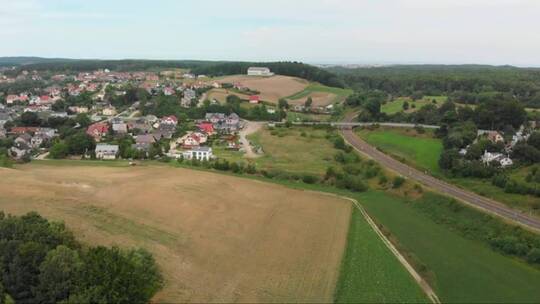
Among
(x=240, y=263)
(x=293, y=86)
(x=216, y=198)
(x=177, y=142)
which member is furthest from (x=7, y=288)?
(x=293, y=86)

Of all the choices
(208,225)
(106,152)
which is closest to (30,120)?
(106,152)

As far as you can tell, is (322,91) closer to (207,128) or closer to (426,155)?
(207,128)

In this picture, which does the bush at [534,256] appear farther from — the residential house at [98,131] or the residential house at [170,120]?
the residential house at [170,120]

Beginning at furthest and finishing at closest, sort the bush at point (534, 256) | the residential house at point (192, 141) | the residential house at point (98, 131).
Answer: the residential house at point (98, 131) < the residential house at point (192, 141) < the bush at point (534, 256)

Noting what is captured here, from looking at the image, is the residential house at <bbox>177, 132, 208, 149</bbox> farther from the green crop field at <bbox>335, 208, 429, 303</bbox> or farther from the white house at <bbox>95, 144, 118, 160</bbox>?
the green crop field at <bbox>335, 208, 429, 303</bbox>

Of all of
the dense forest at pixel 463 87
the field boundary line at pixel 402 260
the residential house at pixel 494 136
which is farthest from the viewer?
the dense forest at pixel 463 87

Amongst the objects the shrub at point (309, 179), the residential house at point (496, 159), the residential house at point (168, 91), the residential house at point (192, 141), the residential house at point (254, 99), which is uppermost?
the residential house at point (168, 91)

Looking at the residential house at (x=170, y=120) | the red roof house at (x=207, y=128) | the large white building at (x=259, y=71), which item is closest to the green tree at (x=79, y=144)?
the red roof house at (x=207, y=128)
